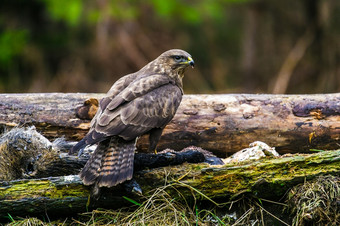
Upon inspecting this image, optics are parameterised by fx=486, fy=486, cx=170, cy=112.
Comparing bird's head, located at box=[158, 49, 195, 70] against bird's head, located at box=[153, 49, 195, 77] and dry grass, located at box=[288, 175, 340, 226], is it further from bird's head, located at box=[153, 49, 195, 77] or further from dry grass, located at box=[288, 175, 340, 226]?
dry grass, located at box=[288, 175, 340, 226]

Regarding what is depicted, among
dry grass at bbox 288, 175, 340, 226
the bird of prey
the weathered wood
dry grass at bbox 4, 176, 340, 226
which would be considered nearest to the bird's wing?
the bird of prey

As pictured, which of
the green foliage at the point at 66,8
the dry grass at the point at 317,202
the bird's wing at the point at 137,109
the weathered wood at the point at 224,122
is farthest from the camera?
the green foliage at the point at 66,8

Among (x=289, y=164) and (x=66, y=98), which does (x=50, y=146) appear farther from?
(x=289, y=164)

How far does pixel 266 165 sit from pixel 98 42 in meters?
7.41

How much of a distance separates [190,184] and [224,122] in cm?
145

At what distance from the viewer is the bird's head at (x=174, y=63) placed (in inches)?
177

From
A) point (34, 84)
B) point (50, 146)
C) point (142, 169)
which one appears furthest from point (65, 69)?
point (142, 169)

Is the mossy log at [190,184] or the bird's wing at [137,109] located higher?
the bird's wing at [137,109]

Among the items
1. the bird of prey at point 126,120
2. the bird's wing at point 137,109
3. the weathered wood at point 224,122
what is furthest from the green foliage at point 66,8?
the bird's wing at point 137,109

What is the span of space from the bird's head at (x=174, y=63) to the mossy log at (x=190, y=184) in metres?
1.25

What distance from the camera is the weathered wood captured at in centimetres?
468

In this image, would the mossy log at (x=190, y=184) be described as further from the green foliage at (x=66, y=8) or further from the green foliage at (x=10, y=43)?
the green foliage at (x=10, y=43)

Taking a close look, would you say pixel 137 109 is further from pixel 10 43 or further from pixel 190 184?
pixel 10 43

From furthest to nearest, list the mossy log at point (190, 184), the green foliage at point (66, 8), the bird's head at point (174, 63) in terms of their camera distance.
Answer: the green foliage at point (66, 8) → the bird's head at point (174, 63) → the mossy log at point (190, 184)
